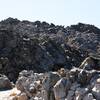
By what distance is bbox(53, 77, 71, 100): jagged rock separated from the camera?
31.0 m

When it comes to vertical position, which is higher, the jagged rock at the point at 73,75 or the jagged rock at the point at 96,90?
the jagged rock at the point at 73,75

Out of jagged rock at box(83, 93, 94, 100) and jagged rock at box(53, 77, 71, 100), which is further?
jagged rock at box(53, 77, 71, 100)

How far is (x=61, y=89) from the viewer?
103 ft

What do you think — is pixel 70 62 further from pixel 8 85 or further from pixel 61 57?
pixel 8 85

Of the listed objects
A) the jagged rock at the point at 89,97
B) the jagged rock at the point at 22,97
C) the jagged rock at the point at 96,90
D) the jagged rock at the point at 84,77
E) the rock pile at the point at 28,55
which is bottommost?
the jagged rock at the point at 22,97

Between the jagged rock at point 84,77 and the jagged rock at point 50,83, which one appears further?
Answer: the jagged rock at point 50,83

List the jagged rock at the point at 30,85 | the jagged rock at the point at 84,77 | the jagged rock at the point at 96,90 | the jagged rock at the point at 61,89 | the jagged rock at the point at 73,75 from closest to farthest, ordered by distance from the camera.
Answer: the jagged rock at the point at 96,90 < the jagged rock at the point at 84,77 < the jagged rock at the point at 61,89 < the jagged rock at the point at 73,75 < the jagged rock at the point at 30,85

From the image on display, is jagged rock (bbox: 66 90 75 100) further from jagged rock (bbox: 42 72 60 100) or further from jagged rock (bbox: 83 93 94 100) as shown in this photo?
jagged rock (bbox: 42 72 60 100)

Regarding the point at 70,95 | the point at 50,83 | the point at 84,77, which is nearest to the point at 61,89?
the point at 70,95

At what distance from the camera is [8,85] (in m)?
51.2

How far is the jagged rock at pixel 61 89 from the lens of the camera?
31.0 metres

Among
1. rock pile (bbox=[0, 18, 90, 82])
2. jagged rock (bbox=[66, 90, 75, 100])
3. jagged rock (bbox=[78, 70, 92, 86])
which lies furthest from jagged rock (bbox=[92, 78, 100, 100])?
rock pile (bbox=[0, 18, 90, 82])

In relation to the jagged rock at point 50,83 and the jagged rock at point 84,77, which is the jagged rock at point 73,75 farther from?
the jagged rock at point 50,83

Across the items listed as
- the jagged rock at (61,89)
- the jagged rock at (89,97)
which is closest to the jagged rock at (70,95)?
the jagged rock at (61,89)
